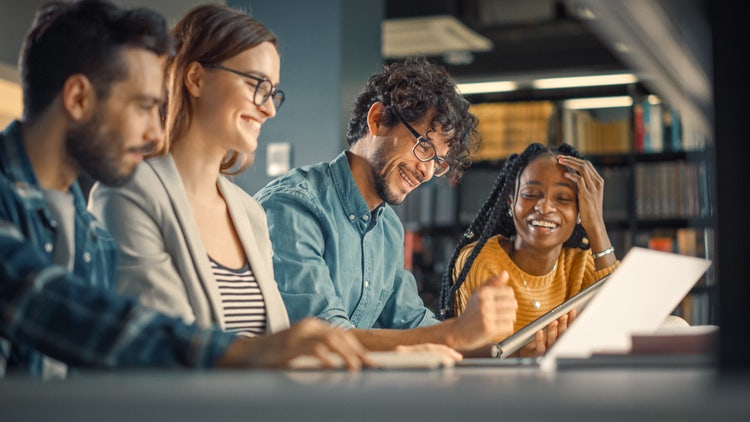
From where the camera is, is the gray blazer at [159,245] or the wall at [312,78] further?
the wall at [312,78]

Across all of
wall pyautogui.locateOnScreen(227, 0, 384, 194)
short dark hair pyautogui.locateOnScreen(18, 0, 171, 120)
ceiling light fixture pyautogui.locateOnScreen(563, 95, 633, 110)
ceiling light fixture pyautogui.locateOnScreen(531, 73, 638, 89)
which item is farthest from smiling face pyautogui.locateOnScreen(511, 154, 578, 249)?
ceiling light fixture pyautogui.locateOnScreen(531, 73, 638, 89)

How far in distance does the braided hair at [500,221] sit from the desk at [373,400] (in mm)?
1899

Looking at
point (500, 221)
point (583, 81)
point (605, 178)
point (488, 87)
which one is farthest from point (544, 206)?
point (488, 87)

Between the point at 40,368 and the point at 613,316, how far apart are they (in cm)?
70

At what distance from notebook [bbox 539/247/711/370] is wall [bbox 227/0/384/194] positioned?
2.34 m

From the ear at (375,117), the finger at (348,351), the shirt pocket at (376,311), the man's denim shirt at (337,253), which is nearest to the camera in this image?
the finger at (348,351)

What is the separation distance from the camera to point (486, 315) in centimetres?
136

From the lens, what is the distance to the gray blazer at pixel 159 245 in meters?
1.29

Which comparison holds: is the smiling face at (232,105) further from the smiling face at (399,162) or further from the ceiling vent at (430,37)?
the ceiling vent at (430,37)

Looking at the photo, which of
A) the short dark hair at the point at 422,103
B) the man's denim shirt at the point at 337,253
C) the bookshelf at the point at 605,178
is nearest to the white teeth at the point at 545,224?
the short dark hair at the point at 422,103

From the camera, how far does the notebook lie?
813 millimetres

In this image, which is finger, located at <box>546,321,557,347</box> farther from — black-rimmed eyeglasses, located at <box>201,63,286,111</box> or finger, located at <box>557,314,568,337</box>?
black-rimmed eyeglasses, located at <box>201,63,286,111</box>

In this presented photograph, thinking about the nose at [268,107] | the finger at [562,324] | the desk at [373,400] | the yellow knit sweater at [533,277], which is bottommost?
the finger at [562,324]

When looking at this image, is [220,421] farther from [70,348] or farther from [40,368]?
[40,368]
